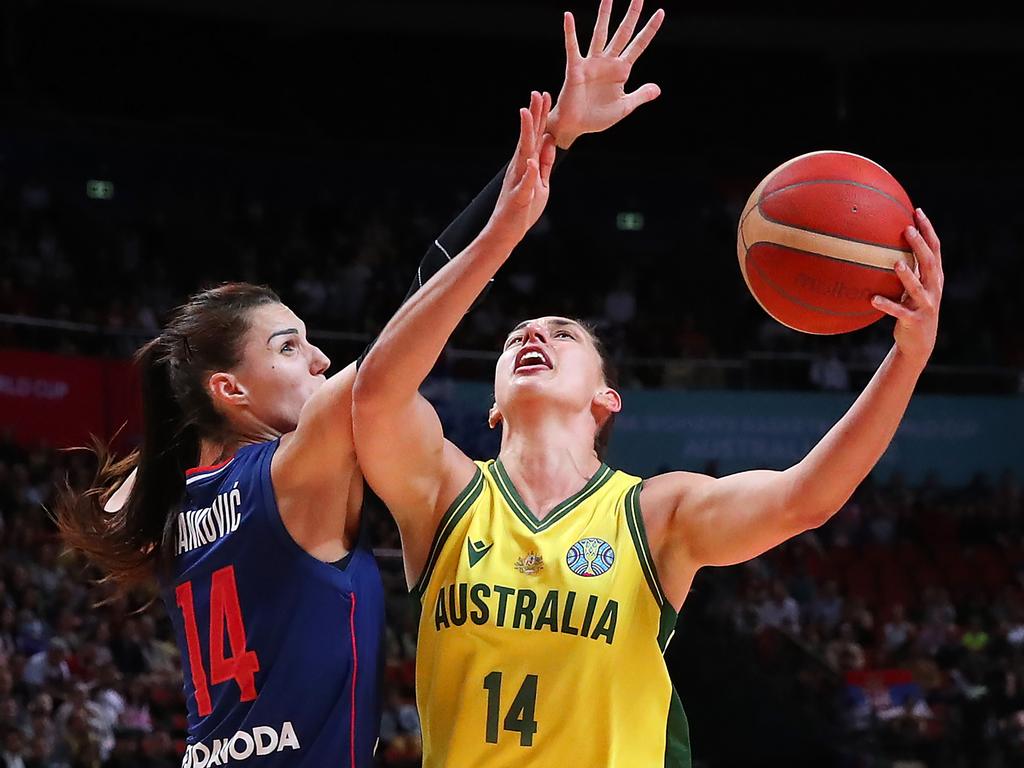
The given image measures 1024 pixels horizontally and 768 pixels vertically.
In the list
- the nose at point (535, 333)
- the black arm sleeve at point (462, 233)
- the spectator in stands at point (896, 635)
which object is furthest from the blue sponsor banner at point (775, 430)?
the black arm sleeve at point (462, 233)

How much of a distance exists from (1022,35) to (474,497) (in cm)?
1618

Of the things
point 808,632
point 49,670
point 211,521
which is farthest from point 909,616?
point 211,521

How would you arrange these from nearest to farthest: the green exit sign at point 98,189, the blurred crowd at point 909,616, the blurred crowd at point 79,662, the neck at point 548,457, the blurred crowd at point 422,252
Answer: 1. the neck at point 548,457
2. the blurred crowd at point 79,662
3. the blurred crowd at point 909,616
4. the blurred crowd at point 422,252
5. the green exit sign at point 98,189

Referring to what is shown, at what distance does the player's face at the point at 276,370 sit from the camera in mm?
3555

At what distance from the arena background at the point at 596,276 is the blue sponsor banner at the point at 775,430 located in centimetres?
3

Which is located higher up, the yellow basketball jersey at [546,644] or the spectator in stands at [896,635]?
the yellow basketball jersey at [546,644]

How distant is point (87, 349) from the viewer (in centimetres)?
1277

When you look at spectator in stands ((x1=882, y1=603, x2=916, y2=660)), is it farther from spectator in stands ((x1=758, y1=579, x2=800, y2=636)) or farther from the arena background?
spectator in stands ((x1=758, y1=579, x2=800, y2=636))

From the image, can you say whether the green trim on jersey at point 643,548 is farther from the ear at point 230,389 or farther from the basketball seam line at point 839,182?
the ear at point 230,389

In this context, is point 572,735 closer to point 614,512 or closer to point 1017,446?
point 614,512

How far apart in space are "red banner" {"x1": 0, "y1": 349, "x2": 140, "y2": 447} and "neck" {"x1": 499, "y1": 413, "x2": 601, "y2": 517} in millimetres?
8712

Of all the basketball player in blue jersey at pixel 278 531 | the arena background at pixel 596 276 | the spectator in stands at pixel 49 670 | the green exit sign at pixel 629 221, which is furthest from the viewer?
the green exit sign at pixel 629 221

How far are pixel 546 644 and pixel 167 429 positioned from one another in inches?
45.8

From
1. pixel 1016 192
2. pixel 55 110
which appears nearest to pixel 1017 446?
pixel 1016 192
